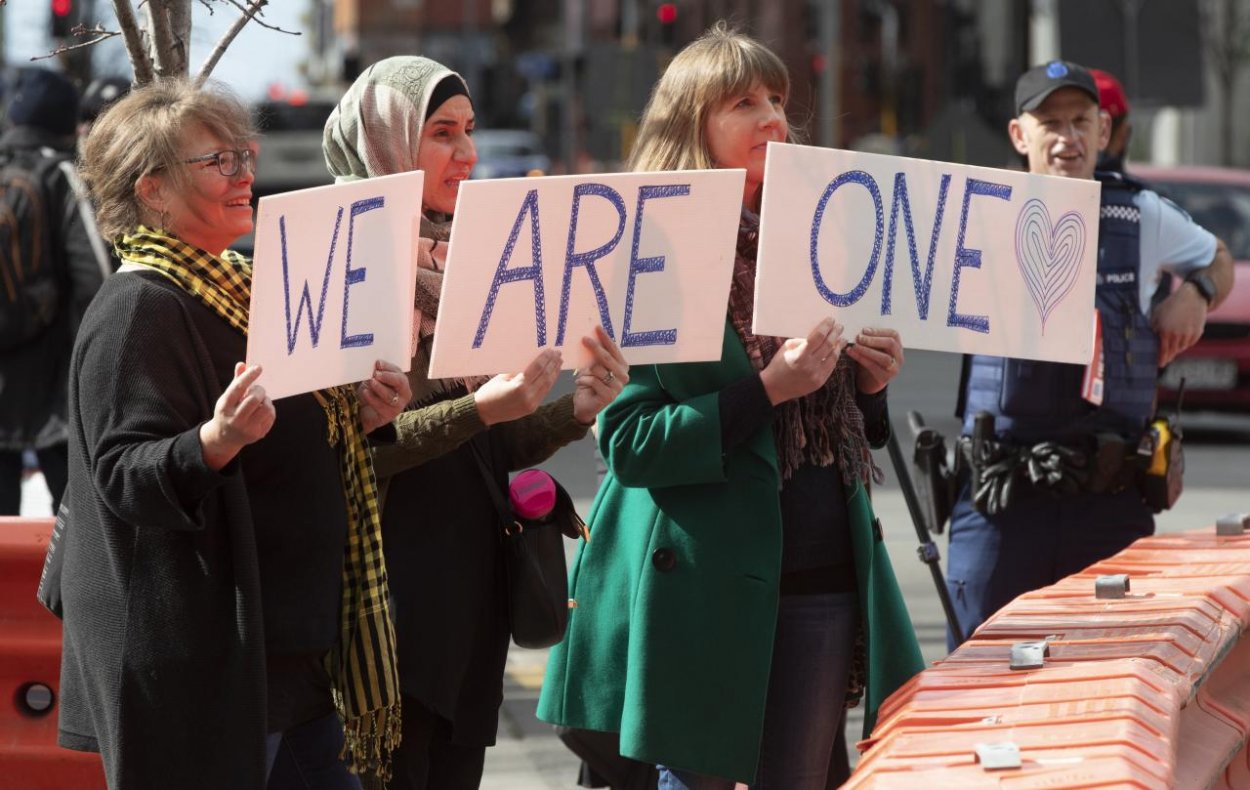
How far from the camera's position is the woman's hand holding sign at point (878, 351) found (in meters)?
3.71

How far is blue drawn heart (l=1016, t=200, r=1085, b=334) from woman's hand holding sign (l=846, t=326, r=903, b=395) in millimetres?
362

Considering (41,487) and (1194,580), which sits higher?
(1194,580)

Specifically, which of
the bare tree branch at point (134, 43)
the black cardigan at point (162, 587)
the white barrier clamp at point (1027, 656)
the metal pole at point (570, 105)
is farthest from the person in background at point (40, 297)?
the metal pole at point (570, 105)

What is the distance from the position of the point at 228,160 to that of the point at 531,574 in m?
0.95

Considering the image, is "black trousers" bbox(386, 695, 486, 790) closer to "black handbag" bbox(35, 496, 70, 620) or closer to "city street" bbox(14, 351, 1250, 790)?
"black handbag" bbox(35, 496, 70, 620)

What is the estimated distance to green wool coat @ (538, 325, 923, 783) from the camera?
144 inches

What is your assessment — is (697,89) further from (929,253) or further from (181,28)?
(181,28)

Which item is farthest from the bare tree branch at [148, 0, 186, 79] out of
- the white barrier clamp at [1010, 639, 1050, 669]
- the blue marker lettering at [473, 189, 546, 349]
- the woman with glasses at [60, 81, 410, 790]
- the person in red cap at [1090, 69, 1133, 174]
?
the person in red cap at [1090, 69, 1133, 174]

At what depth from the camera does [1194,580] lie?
3904 millimetres

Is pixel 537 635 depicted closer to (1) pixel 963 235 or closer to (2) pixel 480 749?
(2) pixel 480 749

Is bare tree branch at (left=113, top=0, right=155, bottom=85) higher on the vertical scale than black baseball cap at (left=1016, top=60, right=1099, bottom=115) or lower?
higher

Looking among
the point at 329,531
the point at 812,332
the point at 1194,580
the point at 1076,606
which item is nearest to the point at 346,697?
the point at 329,531

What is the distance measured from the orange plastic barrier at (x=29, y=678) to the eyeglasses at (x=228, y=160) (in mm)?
1394

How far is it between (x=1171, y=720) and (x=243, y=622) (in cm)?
134
